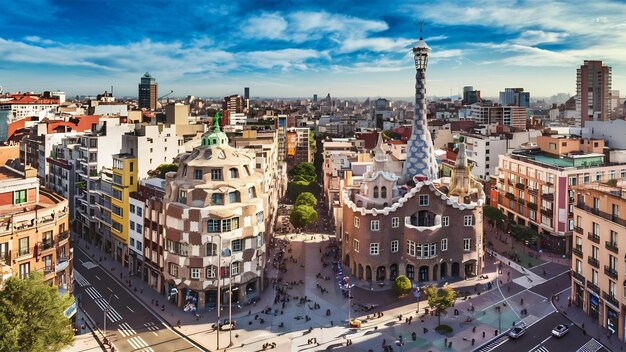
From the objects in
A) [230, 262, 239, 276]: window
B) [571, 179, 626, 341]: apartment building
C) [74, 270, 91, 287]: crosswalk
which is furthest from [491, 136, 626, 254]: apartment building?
[74, 270, 91, 287]: crosswalk

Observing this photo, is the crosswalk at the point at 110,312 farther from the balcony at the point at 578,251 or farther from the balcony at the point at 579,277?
the balcony at the point at 578,251

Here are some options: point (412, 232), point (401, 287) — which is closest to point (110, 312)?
point (401, 287)

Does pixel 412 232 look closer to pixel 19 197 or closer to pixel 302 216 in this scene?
pixel 302 216

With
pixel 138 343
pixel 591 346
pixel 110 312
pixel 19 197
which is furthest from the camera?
pixel 110 312

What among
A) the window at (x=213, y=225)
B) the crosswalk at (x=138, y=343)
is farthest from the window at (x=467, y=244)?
the crosswalk at (x=138, y=343)

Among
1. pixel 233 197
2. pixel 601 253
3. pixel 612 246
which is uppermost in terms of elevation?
pixel 233 197

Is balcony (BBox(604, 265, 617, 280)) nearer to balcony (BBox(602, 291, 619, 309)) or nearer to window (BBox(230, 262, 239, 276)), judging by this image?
balcony (BBox(602, 291, 619, 309))
